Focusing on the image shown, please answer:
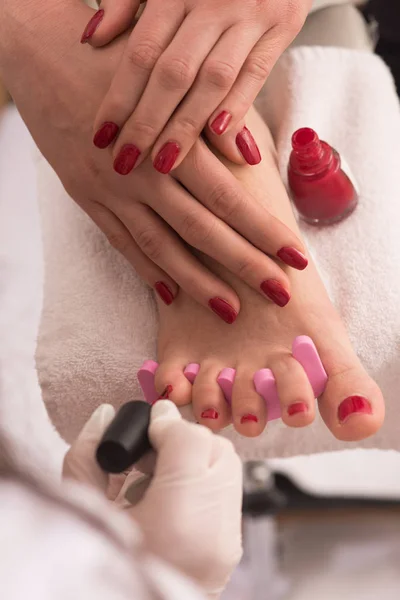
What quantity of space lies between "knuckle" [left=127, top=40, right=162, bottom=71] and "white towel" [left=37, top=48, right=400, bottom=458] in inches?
9.0

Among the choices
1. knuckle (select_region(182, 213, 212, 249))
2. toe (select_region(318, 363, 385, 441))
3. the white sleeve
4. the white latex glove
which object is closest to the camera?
the white sleeve

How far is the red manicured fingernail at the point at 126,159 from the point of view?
0.79 meters

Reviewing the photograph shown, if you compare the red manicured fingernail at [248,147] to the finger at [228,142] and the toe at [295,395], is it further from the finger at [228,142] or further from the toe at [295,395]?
the toe at [295,395]

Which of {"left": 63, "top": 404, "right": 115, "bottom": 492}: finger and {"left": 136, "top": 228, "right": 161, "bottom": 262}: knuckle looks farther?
{"left": 136, "top": 228, "right": 161, "bottom": 262}: knuckle

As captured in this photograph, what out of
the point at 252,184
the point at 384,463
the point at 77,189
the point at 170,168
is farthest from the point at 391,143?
the point at 384,463

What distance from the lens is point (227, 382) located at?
797 mm

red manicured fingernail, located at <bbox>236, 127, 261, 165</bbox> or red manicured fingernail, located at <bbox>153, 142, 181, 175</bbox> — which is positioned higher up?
red manicured fingernail, located at <bbox>236, 127, 261, 165</bbox>

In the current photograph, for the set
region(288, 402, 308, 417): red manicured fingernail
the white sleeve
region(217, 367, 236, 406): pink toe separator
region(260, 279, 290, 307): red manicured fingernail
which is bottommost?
region(217, 367, 236, 406): pink toe separator

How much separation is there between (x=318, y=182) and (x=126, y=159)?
239 mm

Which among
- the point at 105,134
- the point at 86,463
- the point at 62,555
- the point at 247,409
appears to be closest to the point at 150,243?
the point at 105,134

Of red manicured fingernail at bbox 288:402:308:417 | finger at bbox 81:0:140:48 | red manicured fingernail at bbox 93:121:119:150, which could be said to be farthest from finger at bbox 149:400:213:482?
finger at bbox 81:0:140:48

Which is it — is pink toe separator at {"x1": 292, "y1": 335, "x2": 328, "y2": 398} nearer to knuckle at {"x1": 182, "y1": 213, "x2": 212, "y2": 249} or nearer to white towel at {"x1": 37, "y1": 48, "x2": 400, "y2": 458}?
white towel at {"x1": 37, "y1": 48, "x2": 400, "y2": 458}

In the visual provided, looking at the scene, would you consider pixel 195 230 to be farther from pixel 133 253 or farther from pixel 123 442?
pixel 123 442

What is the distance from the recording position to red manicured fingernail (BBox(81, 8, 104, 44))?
849 mm
